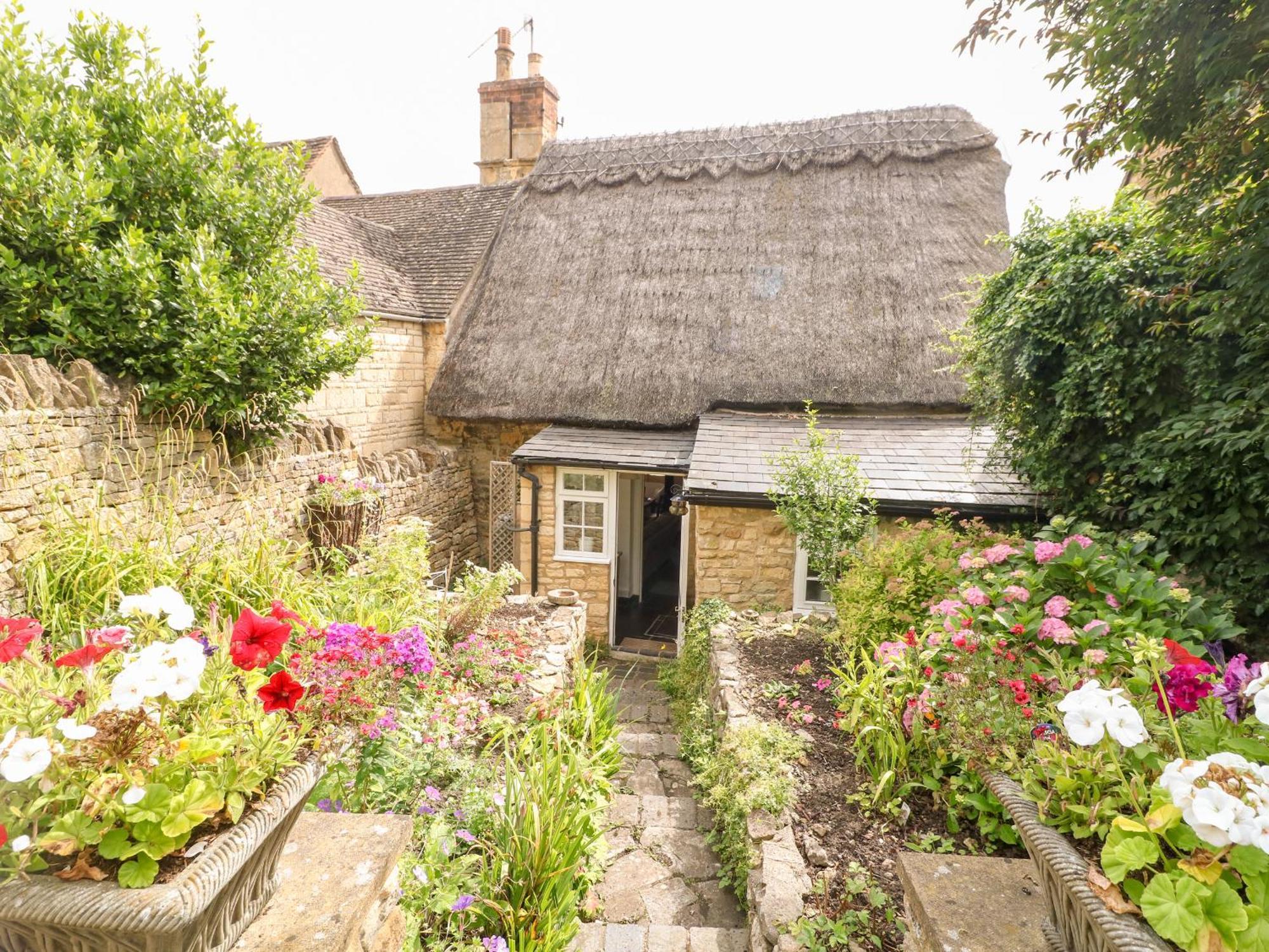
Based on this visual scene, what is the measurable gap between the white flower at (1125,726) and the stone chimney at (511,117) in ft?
43.9

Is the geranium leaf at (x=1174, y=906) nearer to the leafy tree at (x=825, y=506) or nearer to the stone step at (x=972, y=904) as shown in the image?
the stone step at (x=972, y=904)

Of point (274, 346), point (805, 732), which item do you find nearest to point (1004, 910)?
point (805, 732)

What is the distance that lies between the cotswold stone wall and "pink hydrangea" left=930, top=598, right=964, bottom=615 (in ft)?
16.7

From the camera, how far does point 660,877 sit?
140 inches

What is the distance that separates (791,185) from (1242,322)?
7798 mm

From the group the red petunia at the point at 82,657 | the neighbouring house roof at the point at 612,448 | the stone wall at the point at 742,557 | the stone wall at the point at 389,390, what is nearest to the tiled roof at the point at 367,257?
the stone wall at the point at 389,390

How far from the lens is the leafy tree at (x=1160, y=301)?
320 centimetres

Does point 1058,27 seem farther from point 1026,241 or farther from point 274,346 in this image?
point 274,346

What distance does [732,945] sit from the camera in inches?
117

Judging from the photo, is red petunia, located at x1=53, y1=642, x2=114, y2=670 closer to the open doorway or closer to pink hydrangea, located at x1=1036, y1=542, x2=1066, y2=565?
pink hydrangea, located at x1=1036, y1=542, x2=1066, y2=565

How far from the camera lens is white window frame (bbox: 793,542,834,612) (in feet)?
21.7

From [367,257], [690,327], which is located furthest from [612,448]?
[367,257]

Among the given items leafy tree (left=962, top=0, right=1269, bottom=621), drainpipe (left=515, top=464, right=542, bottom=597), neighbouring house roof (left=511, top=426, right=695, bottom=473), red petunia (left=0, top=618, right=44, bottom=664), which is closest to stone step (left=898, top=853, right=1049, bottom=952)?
red petunia (left=0, top=618, right=44, bottom=664)

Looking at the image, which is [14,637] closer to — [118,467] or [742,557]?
[118,467]
